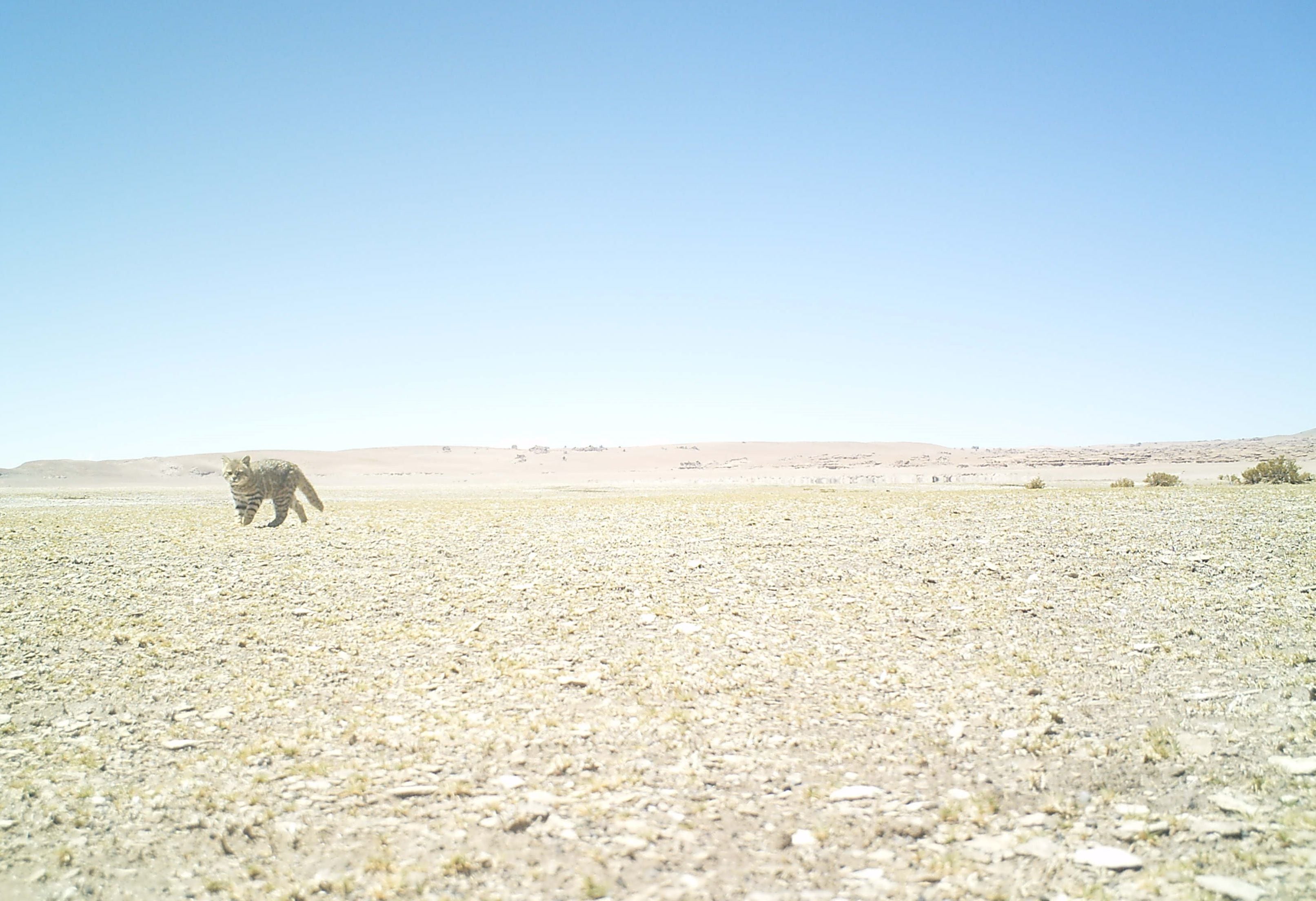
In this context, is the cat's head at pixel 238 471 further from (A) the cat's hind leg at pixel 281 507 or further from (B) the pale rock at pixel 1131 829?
(B) the pale rock at pixel 1131 829

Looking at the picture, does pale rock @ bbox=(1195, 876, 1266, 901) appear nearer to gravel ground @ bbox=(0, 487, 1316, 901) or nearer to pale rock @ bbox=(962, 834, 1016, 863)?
gravel ground @ bbox=(0, 487, 1316, 901)

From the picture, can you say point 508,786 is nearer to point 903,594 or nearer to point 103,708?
point 103,708

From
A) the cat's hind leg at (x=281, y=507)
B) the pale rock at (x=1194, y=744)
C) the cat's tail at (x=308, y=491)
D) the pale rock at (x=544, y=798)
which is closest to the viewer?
the pale rock at (x=544, y=798)

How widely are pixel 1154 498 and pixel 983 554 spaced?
11533mm

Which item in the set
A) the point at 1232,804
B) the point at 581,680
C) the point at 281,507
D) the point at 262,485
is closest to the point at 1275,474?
the point at 1232,804

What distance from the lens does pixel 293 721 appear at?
250 inches

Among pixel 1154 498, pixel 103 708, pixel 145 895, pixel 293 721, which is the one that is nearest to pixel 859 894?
pixel 145 895

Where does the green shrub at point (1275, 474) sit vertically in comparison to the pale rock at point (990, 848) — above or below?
above

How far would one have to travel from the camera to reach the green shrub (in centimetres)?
2822

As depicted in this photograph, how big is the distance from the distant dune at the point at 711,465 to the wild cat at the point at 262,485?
28928mm

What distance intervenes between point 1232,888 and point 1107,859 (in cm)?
54

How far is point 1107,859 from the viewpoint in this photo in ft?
13.0

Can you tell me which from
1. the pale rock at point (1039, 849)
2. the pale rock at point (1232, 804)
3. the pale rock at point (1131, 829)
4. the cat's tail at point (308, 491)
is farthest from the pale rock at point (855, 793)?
the cat's tail at point (308, 491)

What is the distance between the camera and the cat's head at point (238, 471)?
1791cm
